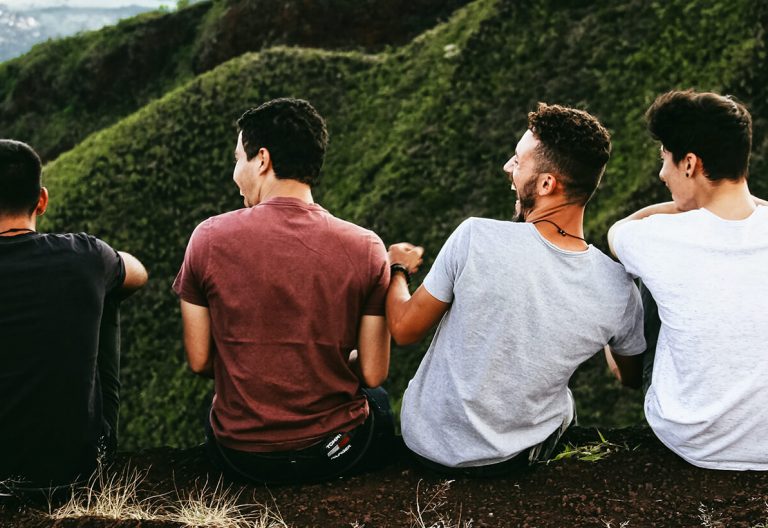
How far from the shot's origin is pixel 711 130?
3.39 m

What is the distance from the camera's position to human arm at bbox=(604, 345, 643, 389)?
3.75m

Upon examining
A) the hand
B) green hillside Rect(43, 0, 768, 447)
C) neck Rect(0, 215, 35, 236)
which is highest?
neck Rect(0, 215, 35, 236)

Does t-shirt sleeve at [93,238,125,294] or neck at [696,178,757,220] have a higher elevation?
neck at [696,178,757,220]

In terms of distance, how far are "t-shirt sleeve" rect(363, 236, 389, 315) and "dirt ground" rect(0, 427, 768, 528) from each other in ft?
2.84

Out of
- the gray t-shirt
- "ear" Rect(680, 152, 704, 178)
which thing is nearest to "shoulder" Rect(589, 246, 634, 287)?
the gray t-shirt

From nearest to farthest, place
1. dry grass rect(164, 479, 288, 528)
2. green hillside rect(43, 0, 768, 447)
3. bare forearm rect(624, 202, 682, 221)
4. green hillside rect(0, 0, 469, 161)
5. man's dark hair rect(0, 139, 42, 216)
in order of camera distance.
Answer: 1. dry grass rect(164, 479, 288, 528)
2. man's dark hair rect(0, 139, 42, 216)
3. bare forearm rect(624, 202, 682, 221)
4. green hillside rect(43, 0, 768, 447)
5. green hillside rect(0, 0, 469, 161)

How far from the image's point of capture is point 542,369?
338 cm

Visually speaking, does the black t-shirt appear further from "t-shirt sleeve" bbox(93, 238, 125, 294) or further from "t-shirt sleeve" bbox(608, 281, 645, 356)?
"t-shirt sleeve" bbox(608, 281, 645, 356)

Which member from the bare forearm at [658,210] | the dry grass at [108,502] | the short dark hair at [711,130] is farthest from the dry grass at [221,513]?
the short dark hair at [711,130]

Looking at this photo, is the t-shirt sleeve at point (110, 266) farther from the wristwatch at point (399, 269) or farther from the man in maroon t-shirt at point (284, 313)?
the wristwatch at point (399, 269)

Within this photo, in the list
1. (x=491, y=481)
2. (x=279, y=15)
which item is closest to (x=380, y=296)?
(x=491, y=481)

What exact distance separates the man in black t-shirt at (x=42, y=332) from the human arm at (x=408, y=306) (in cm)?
132

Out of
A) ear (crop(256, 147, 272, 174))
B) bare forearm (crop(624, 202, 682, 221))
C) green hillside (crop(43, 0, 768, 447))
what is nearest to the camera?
ear (crop(256, 147, 272, 174))

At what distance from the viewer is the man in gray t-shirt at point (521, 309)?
3.25 meters
